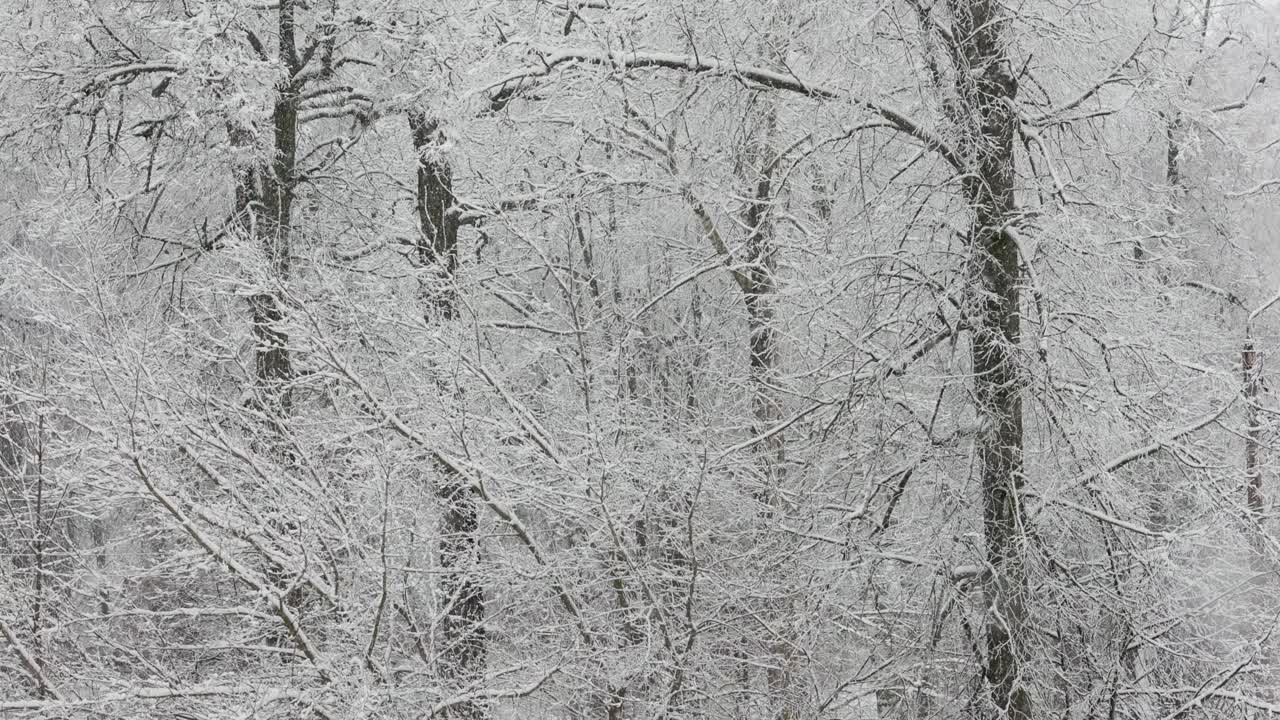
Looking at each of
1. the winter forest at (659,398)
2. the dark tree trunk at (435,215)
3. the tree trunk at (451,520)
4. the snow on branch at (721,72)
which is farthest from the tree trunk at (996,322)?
the dark tree trunk at (435,215)

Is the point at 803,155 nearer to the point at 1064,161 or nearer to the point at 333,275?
the point at 1064,161

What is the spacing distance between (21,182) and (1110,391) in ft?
34.5

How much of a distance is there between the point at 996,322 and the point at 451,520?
14.5 ft

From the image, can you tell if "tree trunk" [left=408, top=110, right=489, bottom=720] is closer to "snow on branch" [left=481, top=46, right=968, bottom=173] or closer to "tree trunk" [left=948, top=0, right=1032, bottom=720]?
"snow on branch" [left=481, top=46, right=968, bottom=173]

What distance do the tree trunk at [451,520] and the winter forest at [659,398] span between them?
8 centimetres

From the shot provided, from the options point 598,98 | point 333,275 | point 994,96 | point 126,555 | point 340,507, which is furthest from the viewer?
point 126,555

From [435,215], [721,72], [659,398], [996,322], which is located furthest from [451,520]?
[996,322]

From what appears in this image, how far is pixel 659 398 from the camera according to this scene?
9.73 metres

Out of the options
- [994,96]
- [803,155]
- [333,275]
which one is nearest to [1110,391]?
[994,96]

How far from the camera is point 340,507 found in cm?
742

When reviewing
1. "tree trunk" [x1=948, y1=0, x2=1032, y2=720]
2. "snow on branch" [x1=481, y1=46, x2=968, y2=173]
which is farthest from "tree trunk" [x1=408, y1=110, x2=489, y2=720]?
"tree trunk" [x1=948, y1=0, x2=1032, y2=720]

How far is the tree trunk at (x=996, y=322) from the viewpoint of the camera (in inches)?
268

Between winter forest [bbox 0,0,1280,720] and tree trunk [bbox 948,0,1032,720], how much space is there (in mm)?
38

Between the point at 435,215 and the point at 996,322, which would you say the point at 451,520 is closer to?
the point at 435,215
